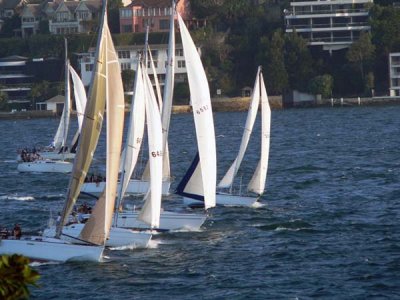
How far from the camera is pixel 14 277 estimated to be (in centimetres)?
1909

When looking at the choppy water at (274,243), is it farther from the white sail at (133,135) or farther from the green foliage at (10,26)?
the green foliage at (10,26)

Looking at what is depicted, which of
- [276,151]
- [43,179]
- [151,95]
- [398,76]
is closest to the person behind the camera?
[151,95]

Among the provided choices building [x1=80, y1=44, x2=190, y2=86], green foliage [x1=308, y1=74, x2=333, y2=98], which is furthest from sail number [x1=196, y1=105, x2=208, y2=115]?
building [x1=80, y1=44, x2=190, y2=86]

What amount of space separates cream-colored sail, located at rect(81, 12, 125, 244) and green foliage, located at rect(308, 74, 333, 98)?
114 metres

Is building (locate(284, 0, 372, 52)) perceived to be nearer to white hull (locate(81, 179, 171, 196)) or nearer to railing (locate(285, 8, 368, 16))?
railing (locate(285, 8, 368, 16))

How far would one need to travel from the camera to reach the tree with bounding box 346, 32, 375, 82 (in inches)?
6156

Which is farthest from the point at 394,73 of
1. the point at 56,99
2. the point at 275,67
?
the point at 56,99

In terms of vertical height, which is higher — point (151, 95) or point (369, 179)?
point (151, 95)

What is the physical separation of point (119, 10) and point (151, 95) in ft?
434

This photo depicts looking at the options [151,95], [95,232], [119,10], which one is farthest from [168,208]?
[119,10]

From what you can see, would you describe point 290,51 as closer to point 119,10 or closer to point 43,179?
point 119,10

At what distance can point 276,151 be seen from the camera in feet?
291

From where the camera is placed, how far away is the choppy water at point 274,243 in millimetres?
36719

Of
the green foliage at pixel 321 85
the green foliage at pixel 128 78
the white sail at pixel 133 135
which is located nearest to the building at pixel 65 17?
the green foliage at pixel 128 78
